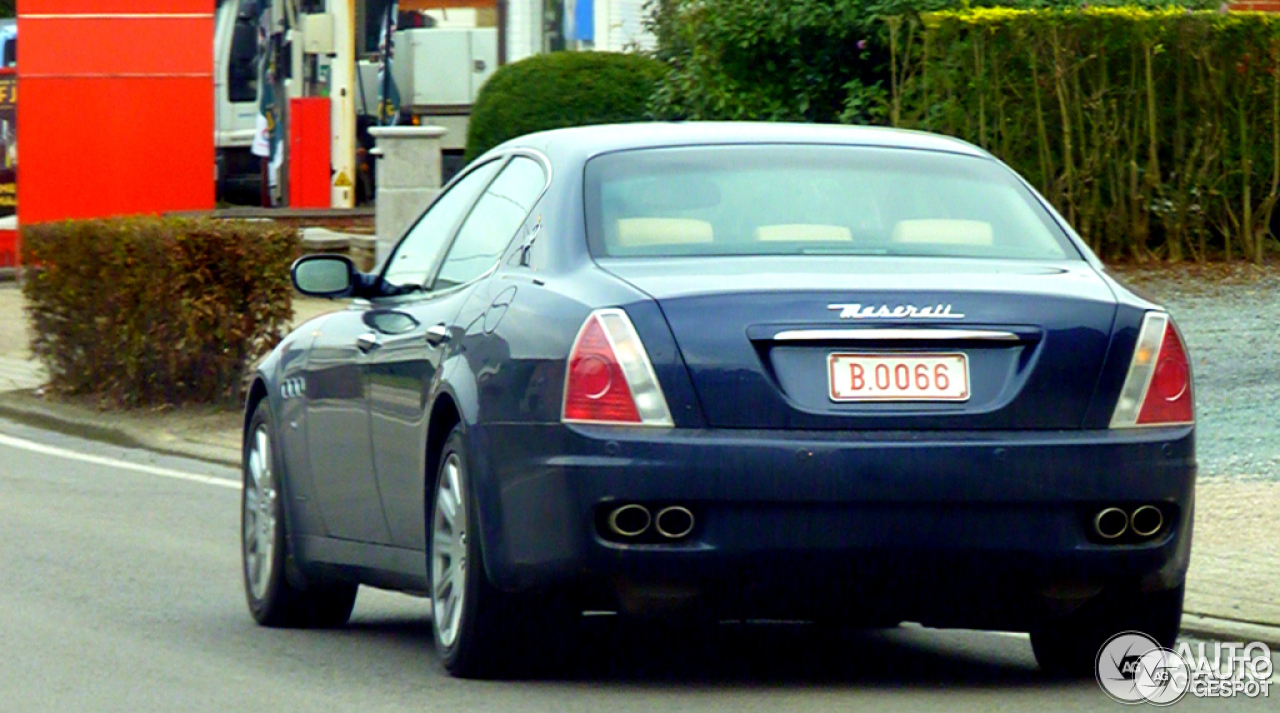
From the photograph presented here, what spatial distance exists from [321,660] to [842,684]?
1588mm

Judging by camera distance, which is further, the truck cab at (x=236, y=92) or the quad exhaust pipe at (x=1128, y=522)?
the truck cab at (x=236, y=92)

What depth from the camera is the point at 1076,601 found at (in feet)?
21.9

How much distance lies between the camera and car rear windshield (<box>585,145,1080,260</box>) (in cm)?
695

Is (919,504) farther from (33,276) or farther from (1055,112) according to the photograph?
(1055,112)

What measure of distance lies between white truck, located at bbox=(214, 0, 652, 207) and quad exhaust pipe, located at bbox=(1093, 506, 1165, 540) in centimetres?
2286

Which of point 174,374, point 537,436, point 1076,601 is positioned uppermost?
point 537,436

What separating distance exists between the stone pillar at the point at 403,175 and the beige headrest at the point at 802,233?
16.6 meters

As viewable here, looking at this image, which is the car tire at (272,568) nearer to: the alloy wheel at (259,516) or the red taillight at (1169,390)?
the alloy wheel at (259,516)

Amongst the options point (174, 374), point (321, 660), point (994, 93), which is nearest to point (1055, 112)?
point (994, 93)

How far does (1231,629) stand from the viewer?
27.3 feet

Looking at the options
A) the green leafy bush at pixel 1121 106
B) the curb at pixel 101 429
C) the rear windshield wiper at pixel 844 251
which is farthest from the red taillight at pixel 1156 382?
the green leafy bush at pixel 1121 106

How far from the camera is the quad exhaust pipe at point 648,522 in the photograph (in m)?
6.35

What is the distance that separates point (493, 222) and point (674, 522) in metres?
1.46

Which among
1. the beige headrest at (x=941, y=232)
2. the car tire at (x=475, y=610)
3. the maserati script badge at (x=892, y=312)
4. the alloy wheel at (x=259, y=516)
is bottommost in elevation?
the alloy wheel at (x=259, y=516)
